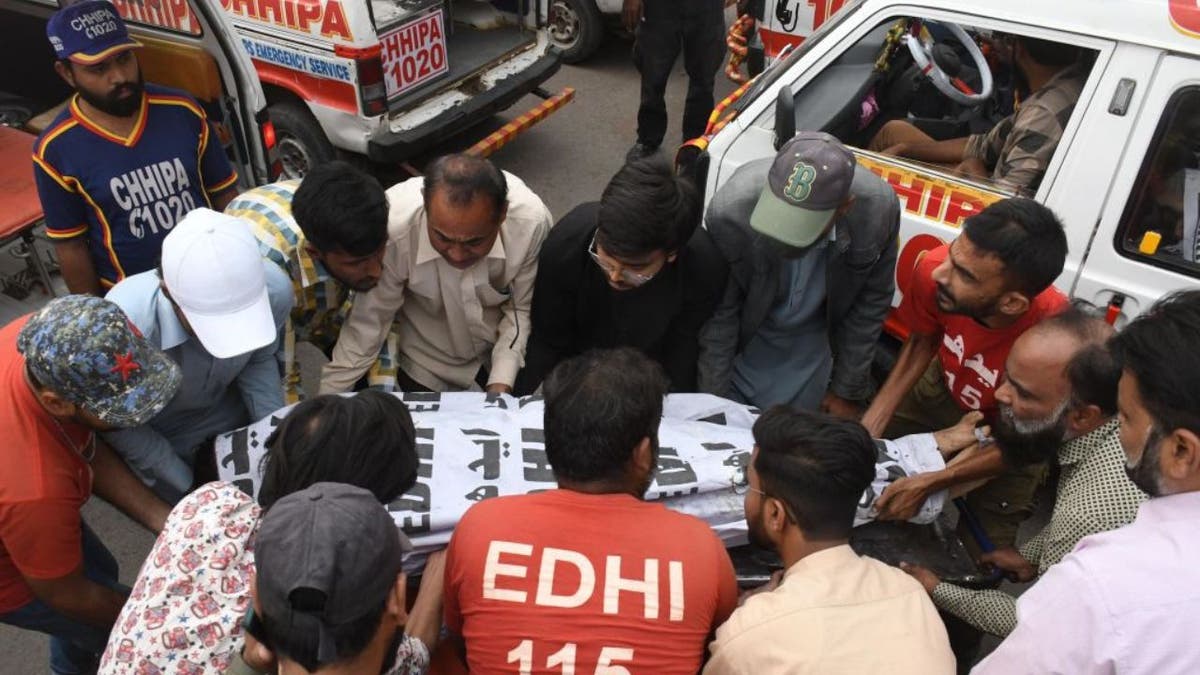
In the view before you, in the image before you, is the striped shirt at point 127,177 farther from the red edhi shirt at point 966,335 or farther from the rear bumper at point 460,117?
the red edhi shirt at point 966,335

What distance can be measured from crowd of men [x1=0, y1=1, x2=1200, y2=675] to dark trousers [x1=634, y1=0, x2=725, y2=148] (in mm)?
2987

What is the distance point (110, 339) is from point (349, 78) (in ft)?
10.3

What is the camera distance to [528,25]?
5902 mm

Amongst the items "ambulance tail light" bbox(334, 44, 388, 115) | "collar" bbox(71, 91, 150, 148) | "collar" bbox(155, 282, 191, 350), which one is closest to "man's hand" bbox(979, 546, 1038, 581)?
"collar" bbox(155, 282, 191, 350)

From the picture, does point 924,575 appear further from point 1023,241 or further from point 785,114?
point 785,114

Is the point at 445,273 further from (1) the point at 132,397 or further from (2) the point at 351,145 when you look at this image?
(2) the point at 351,145

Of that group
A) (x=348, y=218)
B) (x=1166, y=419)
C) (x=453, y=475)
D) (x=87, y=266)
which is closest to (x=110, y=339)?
(x=348, y=218)

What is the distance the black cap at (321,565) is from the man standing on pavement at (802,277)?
5.11 feet

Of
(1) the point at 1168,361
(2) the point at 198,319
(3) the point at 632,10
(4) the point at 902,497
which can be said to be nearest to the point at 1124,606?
(1) the point at 1168,361

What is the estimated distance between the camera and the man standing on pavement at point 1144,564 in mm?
1462

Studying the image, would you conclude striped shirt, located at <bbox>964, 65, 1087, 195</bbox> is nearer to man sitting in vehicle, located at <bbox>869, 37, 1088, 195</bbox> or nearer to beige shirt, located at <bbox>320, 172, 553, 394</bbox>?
man sitting in vehicle, located at <bbox>869, 37, 1088, 195</bbox>

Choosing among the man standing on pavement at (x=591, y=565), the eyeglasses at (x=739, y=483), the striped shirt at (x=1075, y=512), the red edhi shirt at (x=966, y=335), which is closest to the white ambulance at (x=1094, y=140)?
the red edhi shirt at (x=966, y=335)

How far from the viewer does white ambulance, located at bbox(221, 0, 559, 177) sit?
4625 millimetres

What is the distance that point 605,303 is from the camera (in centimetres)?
269
